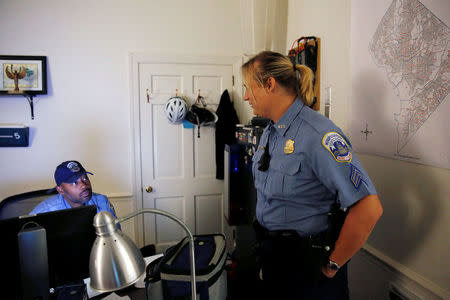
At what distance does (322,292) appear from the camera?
1.12 m

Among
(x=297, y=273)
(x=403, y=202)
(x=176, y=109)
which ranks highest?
(x=176, y=109)

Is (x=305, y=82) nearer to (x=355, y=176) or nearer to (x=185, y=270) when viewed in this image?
(x=355, y=176)

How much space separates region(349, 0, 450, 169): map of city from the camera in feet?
3.47

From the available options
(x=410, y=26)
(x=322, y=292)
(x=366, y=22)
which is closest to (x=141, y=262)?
(x=322, y=292)

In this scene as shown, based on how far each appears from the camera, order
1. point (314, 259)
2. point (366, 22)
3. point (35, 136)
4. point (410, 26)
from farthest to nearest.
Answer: point (35, 136) → point (366, 22) → point (410, 26) → point (314, 259)

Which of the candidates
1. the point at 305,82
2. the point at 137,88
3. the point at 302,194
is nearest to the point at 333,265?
the point at 302,194

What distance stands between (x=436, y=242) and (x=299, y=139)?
685mm

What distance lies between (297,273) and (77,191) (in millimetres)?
1511

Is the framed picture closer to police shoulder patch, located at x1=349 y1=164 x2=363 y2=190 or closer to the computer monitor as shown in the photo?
the computer monitor

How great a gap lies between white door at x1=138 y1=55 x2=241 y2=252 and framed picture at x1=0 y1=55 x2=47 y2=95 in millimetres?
879

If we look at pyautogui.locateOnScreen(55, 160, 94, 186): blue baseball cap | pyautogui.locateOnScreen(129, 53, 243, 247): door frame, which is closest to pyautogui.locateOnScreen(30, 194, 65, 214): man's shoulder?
pyautogui.locateOnScreen(55, 160, 94, 186): blue baseball cap

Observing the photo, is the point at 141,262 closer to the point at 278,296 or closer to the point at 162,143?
the point at 278,296

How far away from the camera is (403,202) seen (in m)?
→ 1.26

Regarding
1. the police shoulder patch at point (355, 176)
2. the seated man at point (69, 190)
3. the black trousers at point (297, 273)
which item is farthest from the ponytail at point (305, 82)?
the seated man at point (69, 190)
